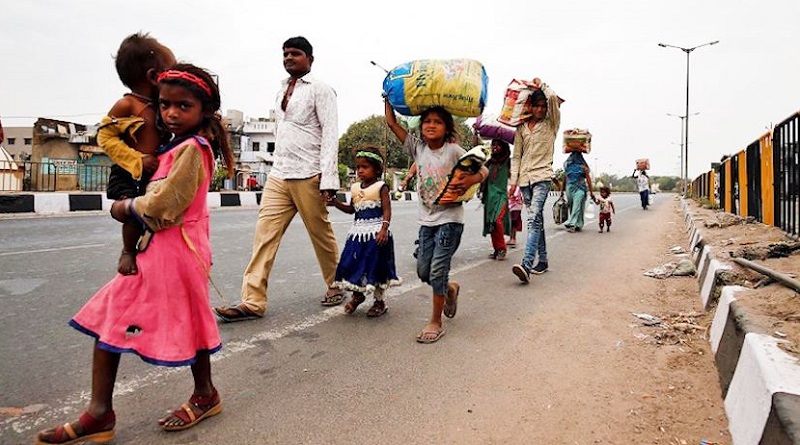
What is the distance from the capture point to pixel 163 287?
2.05m

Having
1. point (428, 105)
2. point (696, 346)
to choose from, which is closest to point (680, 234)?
point (696, 346)

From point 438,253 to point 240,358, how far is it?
1384 mm

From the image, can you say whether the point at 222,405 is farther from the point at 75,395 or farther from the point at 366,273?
the point at 366,273

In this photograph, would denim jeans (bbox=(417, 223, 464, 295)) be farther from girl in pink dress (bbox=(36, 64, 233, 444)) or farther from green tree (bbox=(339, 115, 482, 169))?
green tree (bbox=(339, 115, 482, 169))

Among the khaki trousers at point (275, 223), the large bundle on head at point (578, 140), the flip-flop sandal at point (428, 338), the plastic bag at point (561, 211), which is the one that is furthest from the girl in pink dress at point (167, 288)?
the plastic bag at point (561, 211)

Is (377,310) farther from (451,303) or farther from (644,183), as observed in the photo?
(644,183)

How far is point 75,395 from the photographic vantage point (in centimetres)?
238

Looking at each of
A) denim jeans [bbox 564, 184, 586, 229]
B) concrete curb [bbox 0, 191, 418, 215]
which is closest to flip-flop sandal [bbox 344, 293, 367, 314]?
denim jeans [bbox 564, 184, 586, 229]

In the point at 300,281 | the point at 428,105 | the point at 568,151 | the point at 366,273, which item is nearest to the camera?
the point at 428,105

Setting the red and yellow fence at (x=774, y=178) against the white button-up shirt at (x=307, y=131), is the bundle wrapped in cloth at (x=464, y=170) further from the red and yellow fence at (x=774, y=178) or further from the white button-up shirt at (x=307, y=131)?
the red and yellow fence at (x=774, y=178)

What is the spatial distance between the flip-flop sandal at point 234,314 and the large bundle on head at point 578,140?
777 centimetres

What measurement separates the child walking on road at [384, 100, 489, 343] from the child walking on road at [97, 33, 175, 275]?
5.56 feet

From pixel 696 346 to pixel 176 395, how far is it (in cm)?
286

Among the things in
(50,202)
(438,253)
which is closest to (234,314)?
(438,253)
